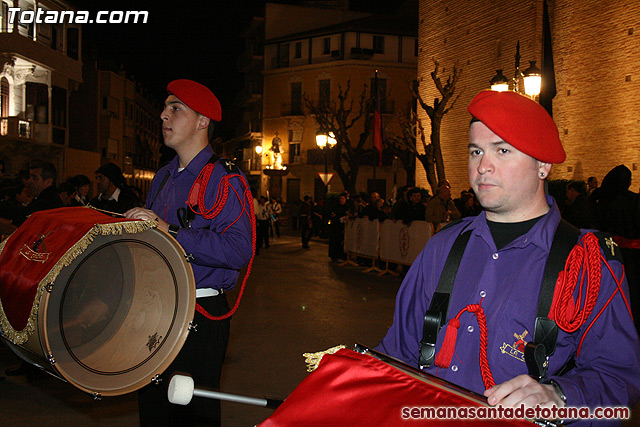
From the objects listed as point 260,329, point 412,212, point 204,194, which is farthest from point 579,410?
point 412,212

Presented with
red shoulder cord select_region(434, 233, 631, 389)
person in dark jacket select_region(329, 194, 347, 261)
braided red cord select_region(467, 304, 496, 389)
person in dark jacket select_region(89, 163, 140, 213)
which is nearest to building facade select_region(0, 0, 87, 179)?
person in dark jacket select_region(329, 194, 347, 261)

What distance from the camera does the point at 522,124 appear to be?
7.22ft

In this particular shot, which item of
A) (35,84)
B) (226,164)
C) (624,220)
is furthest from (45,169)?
(35,84)

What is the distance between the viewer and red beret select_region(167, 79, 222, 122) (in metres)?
3.77

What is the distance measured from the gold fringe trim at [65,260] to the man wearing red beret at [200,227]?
31 cm

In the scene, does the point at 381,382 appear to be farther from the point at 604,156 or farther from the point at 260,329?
the point at 604,156

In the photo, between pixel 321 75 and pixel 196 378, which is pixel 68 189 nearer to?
pixel 196 378

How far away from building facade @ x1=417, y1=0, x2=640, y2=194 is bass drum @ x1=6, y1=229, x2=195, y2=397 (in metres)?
16.6

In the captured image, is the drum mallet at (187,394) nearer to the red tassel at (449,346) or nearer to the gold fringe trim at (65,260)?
the red tassel at (449,346)

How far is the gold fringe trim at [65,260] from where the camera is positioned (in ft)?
8.72

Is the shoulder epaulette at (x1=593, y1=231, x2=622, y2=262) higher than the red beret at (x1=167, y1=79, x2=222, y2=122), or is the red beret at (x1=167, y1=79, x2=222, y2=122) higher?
the red beret at (x1=167, y1=79, x2=222, y2=122)

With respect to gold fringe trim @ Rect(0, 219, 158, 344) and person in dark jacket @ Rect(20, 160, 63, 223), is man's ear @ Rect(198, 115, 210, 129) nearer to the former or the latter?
gold fringe trim @ Rect(0, 219, 158, 344)

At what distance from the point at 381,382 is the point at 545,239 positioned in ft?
2.75

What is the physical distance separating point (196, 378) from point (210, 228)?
2.82 feet
